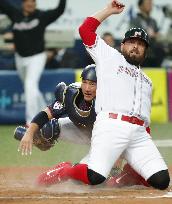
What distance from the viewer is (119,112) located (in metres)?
7.29

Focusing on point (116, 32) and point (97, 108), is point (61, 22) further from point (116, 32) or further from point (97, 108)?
point (97, 108)

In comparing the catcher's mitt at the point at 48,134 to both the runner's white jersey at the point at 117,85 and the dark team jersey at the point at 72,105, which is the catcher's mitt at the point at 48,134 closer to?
the dark team jersey at the point at 72,105

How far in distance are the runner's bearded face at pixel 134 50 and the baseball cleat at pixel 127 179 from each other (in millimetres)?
1032

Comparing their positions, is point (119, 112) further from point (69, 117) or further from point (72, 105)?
point (69, 117)

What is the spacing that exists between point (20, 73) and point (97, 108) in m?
6.07

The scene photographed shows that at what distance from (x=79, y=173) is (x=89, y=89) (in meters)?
0.82

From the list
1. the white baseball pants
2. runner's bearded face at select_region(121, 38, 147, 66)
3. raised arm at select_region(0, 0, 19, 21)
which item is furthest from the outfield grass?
runner's bearded face at select_region(121, 38, 147, 66)

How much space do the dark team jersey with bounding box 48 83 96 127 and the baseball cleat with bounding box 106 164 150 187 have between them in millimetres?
597

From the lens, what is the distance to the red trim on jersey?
286 inches

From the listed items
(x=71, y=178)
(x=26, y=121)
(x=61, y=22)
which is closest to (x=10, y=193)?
(x=71, y=178)

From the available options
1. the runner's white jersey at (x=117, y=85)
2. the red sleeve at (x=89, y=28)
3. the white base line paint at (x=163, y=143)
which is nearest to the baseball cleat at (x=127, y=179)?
the runner's white jersey at (x=117, y=85)

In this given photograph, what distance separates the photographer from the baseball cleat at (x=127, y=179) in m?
7.63

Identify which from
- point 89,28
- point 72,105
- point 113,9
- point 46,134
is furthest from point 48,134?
point 113,9

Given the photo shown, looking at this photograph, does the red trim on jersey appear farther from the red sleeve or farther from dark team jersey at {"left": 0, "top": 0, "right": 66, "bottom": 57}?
dark team jersey at {"left": 0, "top": 0, "right": 66, "bottom": 57}
